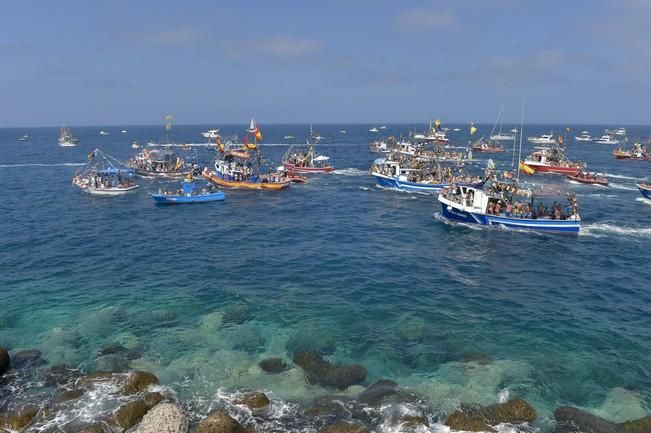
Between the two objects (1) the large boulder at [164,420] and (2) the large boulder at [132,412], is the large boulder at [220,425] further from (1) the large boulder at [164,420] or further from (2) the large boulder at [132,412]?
(2) the large boulder at [132,412]

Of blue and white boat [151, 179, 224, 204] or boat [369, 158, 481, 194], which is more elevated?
boat [369, 158, 481, 194]

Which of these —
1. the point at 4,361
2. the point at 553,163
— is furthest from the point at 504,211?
the point at 553,163

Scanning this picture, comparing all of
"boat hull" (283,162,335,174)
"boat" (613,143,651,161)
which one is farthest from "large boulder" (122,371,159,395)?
"boat" (613,143,651,161)

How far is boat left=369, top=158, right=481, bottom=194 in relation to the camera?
83.8 metres

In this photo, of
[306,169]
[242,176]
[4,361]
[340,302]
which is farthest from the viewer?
[306,169]

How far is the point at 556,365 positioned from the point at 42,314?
3522 cm

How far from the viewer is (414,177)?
3383 inches

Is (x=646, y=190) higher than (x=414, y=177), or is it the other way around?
(x=414, y=177)

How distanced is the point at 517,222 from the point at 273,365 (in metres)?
41.1

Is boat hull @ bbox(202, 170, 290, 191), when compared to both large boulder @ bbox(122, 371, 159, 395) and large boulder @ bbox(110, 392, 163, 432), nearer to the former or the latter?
large boulder @ bbox(122, 371, 159, 395)

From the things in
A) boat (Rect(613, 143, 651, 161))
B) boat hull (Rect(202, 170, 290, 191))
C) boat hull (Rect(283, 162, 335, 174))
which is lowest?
boat hull (Rect(202, 170, 290, 191))

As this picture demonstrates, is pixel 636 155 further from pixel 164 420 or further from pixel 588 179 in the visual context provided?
pixel 164 420

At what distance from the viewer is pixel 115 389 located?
2423 centimetres

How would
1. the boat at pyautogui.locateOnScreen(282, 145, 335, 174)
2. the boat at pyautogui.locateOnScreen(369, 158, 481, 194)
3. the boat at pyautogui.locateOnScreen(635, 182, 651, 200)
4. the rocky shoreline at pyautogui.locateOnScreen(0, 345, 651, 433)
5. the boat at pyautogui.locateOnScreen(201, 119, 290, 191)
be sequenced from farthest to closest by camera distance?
the boat at pyautogui.locateOnScreen(282, 145, 335, 174) < the boat at pyautogui.locateOnScreen(201, 119, 290, 191) < the boat at pyautogui.locateOnScreen(369, 158, 481, 194) < the boat at pyautogui.locateOnScreen(635, 182, 651, 200) < the rocky shoreline at pyautogui.locateOnScreen(0, 345, 651, 433)
